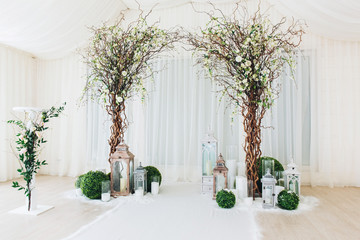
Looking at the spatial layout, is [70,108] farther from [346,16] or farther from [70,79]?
[346,16]

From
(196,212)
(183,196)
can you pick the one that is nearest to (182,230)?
(196,212)

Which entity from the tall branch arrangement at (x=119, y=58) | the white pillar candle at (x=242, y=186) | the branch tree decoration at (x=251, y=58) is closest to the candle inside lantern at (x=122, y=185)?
the tall branch arrangement at (x=119, y=58)

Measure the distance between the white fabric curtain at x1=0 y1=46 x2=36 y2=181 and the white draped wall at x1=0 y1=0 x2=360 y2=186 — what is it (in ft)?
0.07

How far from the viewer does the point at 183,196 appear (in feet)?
11.1

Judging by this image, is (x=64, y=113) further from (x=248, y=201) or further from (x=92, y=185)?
(x=248, y=201)

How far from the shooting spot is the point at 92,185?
310cm

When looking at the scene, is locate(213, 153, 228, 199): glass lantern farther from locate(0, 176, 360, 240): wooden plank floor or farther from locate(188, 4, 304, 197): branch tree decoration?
locate(0, 176, 360, 240): wooden plank floor

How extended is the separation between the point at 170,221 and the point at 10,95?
368cm

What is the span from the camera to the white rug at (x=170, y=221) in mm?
2201

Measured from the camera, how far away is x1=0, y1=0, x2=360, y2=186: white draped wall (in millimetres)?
4062

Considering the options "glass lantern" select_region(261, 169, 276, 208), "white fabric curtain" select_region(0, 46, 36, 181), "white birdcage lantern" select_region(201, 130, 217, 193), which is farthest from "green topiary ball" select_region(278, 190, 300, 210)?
"white fabric curtain" select_region(0, 46, 36, 181)

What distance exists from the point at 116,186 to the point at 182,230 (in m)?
1.28

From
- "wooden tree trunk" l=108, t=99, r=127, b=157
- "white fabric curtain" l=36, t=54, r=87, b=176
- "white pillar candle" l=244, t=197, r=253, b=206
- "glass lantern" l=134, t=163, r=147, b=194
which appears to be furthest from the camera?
"white fabric curtain" l=36, t=54, r=87, b=176

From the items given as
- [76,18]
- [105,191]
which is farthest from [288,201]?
Answer: [76,18]
